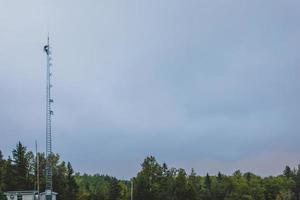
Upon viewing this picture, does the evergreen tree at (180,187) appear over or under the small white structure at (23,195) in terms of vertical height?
over

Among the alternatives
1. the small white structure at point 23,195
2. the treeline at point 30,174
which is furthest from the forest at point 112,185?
the small white structure at point 23,195

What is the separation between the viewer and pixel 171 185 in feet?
351

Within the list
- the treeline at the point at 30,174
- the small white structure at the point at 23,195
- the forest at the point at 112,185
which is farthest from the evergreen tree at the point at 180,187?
the small white structure at the point at 23,195

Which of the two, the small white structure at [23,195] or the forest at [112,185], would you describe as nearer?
the small white structure at [23,195]

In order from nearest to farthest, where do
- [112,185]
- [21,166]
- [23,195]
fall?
[23,195] → [21,166] → [112,185]

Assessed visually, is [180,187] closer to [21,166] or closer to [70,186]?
[70,186]

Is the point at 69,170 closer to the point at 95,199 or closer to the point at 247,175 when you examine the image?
the point at 95,199

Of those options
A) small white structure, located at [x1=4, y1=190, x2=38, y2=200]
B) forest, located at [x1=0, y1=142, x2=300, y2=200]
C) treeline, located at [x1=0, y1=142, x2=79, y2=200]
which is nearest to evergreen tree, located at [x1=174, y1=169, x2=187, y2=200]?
forest, located at [x1=0, y1=142, x2=300, y2=200]

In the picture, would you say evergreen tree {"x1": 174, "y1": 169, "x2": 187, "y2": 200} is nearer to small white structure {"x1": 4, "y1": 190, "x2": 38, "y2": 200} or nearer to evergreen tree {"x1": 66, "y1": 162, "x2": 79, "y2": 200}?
evergreen tree {"x1": 66, "y1": 162, "x2": 79, "y2": 200}

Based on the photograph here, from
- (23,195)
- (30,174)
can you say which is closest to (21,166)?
(30,174)

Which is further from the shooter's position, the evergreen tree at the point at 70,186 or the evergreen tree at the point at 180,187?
the evergreen tree at the point at 180,187

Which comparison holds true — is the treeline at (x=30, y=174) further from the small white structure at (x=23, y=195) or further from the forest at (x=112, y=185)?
the small white structure at (x=23, y=195)

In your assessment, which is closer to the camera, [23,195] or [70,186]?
[23,195]

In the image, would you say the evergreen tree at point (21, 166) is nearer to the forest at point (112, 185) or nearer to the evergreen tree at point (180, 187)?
the forest at point (112, 185)
